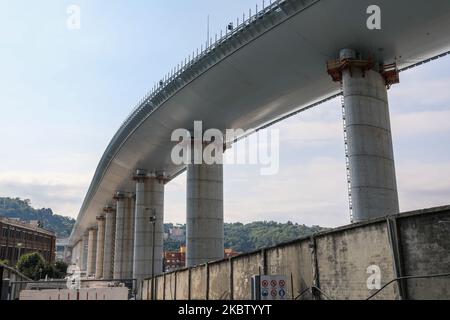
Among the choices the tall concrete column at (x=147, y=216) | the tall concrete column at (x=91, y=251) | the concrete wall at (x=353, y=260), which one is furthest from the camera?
the tall concrete column at (x=91, y=251)

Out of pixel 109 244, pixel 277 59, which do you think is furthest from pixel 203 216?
pixel 109 244

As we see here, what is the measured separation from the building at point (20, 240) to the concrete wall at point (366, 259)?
102 metres

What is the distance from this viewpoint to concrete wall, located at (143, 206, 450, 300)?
37.8ft

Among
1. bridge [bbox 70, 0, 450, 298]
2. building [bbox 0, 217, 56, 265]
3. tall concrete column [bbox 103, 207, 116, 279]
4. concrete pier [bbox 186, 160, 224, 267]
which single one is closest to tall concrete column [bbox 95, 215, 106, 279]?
tall concrete column [bbox 103, 207, 116, 279]

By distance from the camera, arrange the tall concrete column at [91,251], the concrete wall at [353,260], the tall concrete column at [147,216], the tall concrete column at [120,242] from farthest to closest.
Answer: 1. the tall concrete column at [91,251]
2. the tall concrete column at [120,242]
3. the tall concrete column at [147,216]
4. the concrete wall at [353,260]

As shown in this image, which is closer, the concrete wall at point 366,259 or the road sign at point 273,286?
the concrete wall at point 366,259

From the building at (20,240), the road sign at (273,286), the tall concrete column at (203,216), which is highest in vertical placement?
the building at (20,240)

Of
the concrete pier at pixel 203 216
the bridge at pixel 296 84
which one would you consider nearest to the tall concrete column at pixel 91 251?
the bridge at pixel 296 84

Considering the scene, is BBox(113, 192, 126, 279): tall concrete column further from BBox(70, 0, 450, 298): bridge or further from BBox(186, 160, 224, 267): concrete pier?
BBox(186, 160, 224, 267): concrete pier

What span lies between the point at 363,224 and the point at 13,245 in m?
119

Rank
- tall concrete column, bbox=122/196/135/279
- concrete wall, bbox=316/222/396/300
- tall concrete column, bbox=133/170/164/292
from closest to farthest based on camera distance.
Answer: concrete wall, bbox=316/222/396/300, tall concrete column, bbox=133/170/164/292, tall concrete column, bbox=122/196/135/279

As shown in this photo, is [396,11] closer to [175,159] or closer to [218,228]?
[218,228]

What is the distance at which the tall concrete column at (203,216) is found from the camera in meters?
46.8

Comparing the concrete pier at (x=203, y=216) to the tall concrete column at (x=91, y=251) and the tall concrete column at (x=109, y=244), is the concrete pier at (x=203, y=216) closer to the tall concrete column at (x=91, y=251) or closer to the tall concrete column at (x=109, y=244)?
the tall concrete column at (x=109, y=244)
